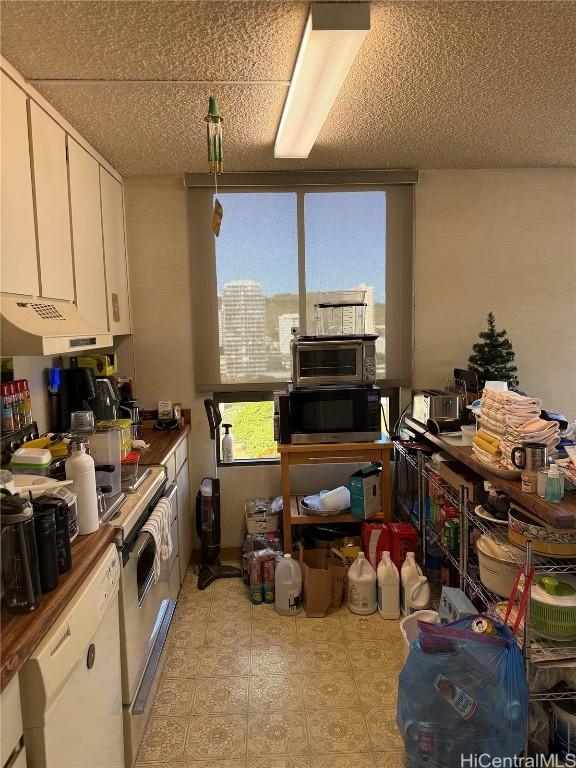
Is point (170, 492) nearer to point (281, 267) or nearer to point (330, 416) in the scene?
point (330, 416)

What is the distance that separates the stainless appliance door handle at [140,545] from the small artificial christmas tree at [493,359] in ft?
6.92

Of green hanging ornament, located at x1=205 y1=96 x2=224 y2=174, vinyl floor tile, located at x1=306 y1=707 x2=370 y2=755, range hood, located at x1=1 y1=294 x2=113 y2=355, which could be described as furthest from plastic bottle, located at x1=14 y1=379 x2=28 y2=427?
vinyl floor tile, located at x1=306 y1=707 x2=370 y2=755

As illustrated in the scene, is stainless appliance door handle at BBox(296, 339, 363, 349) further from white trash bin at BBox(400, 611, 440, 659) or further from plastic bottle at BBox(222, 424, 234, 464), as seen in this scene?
white trash bin at BBox(400, 611, 440, 659)

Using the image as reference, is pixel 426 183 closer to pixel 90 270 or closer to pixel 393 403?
pixel 393 403

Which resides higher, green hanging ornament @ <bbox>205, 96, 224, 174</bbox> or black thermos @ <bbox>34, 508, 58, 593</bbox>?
green hanging ornament @ <bbox>205, 96, 224, 174</bbox>

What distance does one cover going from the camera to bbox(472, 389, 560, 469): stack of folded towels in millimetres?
1885

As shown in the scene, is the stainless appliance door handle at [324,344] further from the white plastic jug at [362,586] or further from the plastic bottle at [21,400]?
the plastic bottle at [21,400]

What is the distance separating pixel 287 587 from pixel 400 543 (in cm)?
65

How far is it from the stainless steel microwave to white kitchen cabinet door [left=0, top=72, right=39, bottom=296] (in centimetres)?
148

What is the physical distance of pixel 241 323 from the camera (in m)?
3.34

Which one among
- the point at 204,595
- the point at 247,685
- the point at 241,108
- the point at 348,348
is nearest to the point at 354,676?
the point at 247,685

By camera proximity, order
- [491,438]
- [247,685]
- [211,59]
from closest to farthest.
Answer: [211,59], [491,438], [247,685]

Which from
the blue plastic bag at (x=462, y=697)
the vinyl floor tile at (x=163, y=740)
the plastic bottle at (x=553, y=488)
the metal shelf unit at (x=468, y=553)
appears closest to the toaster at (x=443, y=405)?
the metal shelf unit at (x=468, y=553)

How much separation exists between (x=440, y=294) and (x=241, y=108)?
1.74m
